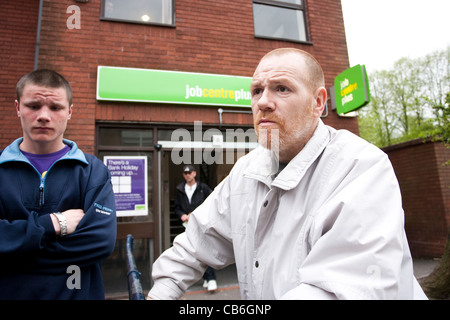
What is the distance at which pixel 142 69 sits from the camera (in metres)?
4.80

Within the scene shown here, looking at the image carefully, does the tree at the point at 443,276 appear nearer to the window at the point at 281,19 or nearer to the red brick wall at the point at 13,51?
the window at the point at 281,19

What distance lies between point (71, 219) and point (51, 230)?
11cm

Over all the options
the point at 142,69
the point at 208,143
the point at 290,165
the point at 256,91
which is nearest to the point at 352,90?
the point at 208,143

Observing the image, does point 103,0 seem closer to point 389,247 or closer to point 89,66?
point 89,66

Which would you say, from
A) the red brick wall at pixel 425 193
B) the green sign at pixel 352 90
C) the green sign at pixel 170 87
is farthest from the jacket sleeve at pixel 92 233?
the red brick wall at pixel 425 193

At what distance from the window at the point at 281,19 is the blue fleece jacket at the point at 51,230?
5.06 meters

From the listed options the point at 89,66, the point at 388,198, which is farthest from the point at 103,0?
the point at 388,198

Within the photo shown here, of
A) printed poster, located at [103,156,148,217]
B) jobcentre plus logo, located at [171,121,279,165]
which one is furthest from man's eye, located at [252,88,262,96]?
printed poster, located at [103,156,148,217]

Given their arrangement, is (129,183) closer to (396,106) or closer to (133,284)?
(133,284)

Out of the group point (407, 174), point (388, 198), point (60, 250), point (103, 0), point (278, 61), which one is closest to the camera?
point (388, 198)

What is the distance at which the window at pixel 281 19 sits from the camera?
5.91m

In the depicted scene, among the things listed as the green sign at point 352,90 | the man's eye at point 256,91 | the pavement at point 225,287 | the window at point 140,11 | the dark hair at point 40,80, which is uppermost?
the window at point 140,11
